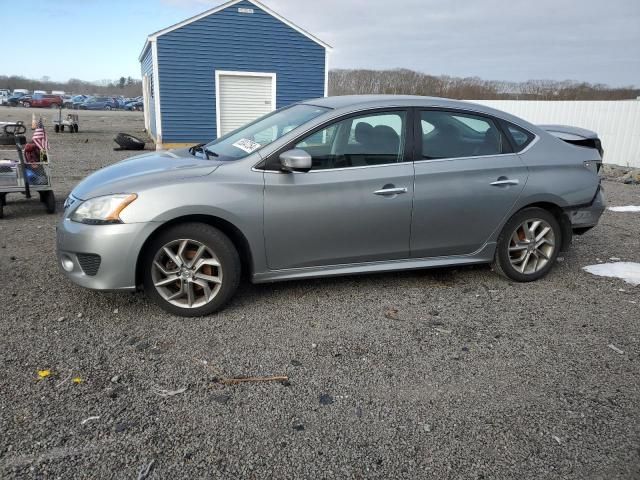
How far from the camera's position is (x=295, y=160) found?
3.74m

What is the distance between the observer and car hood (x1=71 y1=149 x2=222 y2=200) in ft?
12.2

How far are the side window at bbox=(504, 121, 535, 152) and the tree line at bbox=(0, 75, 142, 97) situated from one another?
99470 mm

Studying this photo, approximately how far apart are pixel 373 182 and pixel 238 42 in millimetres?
14481

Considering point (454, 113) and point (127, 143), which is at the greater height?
point (454, 113)

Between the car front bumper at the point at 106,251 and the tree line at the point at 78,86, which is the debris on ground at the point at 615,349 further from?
the tree line at the point at 78,86

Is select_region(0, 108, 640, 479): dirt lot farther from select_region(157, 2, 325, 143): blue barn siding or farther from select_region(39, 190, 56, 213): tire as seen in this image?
select_region(157, 2, 325, 143): blue barn siding

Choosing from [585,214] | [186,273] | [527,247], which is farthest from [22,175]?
[585,214]

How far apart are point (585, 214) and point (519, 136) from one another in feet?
3.37

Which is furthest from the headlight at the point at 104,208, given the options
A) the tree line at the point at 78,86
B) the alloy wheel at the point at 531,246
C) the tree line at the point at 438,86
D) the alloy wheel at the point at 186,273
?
the tree line at the point at 78,86

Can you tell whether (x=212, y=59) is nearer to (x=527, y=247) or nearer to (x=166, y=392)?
(x=527, y=247)

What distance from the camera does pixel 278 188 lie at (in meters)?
3.89

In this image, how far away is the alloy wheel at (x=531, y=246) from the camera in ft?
15.6

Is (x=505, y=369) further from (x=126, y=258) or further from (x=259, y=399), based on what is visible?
(x=126, y=258)

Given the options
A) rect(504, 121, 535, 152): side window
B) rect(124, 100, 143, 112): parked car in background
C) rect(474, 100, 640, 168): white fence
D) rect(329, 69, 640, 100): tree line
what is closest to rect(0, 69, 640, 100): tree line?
rect(329, 69, 640, 100): tree line
